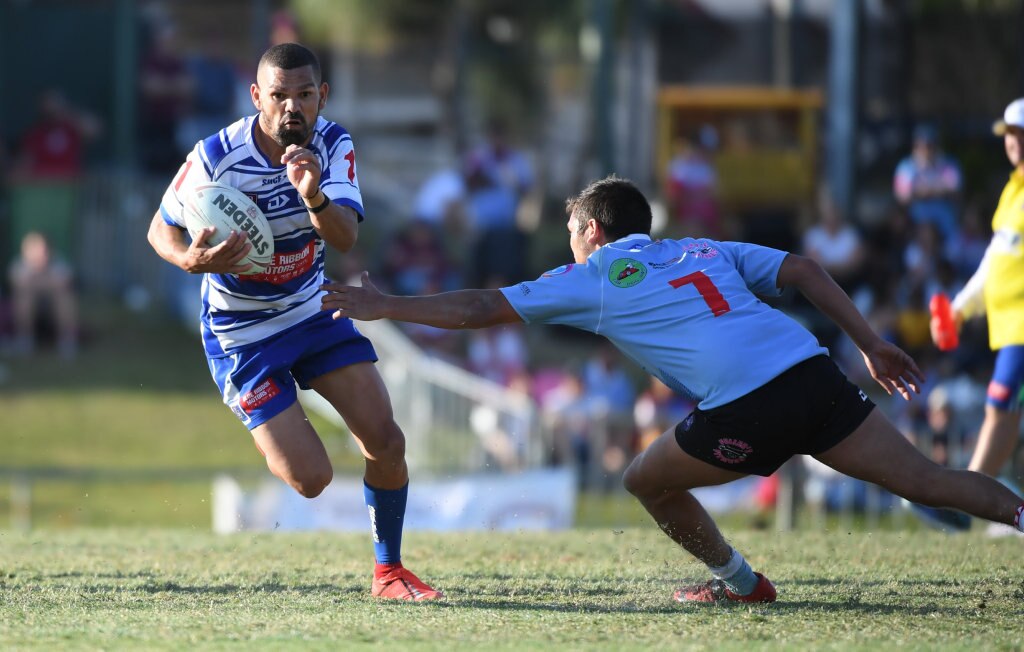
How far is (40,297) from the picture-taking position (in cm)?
1812

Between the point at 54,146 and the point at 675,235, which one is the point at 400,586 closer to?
the point at 675,235

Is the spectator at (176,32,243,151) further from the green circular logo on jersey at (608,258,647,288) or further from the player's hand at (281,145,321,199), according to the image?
the green circular logo on jersey at (608,258,647,288)

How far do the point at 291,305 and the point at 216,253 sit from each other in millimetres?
744

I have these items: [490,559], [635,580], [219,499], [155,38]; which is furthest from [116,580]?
[155,38]

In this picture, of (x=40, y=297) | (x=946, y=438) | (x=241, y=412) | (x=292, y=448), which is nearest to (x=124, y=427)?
(x=40, y=297)

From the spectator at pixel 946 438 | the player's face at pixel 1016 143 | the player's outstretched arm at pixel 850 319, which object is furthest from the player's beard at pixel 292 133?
the spectator at pixel 946 438

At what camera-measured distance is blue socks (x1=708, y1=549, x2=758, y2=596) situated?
6.23 meters

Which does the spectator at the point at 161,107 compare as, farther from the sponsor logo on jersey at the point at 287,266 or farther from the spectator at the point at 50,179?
the sponsor logo on jersey at the point at 287,266

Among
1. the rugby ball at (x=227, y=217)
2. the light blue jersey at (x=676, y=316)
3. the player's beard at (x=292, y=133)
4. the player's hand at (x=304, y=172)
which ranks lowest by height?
the light blue jersey at (x=676, y=316)

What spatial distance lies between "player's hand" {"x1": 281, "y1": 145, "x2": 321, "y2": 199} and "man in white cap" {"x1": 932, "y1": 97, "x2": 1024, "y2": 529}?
4423 millimetres

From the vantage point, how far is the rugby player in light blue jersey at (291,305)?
6156mm

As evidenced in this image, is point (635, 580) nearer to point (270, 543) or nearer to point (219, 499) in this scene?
point (270, 543)

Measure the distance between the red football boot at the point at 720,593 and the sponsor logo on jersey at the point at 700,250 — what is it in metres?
1.49

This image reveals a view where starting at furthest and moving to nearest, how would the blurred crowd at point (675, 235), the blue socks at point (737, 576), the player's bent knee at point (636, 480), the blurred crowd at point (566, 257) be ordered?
1. the blurred crowd at point (566, 257)
2. the blurred crowd at point (675, 235)
3. the blue socks at point (737, 576)
4. the player's bent knee at point (636, 480)
